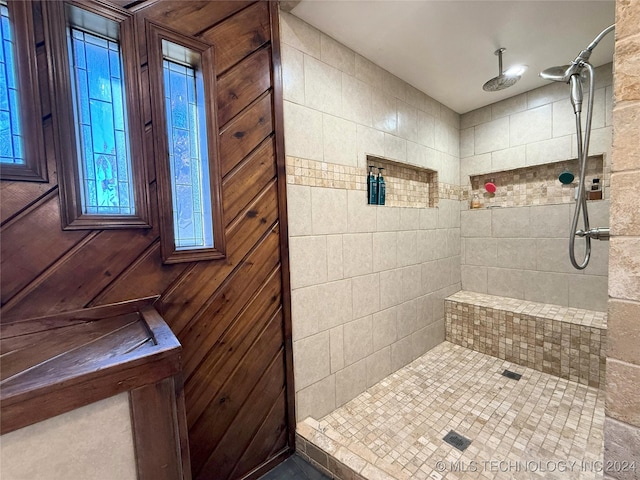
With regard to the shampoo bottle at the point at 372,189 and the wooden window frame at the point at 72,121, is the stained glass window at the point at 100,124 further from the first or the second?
the shampoo bottle at the point at 372,189

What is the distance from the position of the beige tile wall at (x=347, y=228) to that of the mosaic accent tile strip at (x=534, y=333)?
39 centimetres

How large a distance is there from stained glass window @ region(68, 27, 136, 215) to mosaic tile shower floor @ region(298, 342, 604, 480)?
4.89 feet

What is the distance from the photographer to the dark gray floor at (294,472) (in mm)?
1349

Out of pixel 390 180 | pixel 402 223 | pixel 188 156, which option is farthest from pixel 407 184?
pixel 188 156

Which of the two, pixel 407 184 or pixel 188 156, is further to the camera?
pixel 407 184

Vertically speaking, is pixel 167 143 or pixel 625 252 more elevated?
pixel 167 143

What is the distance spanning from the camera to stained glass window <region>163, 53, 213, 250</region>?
45.4 inches

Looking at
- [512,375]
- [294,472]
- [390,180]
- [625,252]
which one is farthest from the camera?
[390,180]

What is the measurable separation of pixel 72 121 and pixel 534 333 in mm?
3107

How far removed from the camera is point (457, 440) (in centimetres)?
149

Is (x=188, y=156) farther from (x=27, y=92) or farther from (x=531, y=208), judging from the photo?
(x=531, y=208)

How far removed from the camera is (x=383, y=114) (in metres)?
2.01

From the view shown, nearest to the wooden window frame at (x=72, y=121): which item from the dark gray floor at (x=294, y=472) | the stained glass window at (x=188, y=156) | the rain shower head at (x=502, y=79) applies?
the stained glass window at (x=188, y=156)

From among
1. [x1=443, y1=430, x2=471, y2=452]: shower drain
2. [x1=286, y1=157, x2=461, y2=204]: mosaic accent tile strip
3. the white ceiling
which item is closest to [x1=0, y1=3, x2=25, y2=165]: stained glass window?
[x1=286, y1=157, x2=461, y2=204]: mosaic accent tile strip
